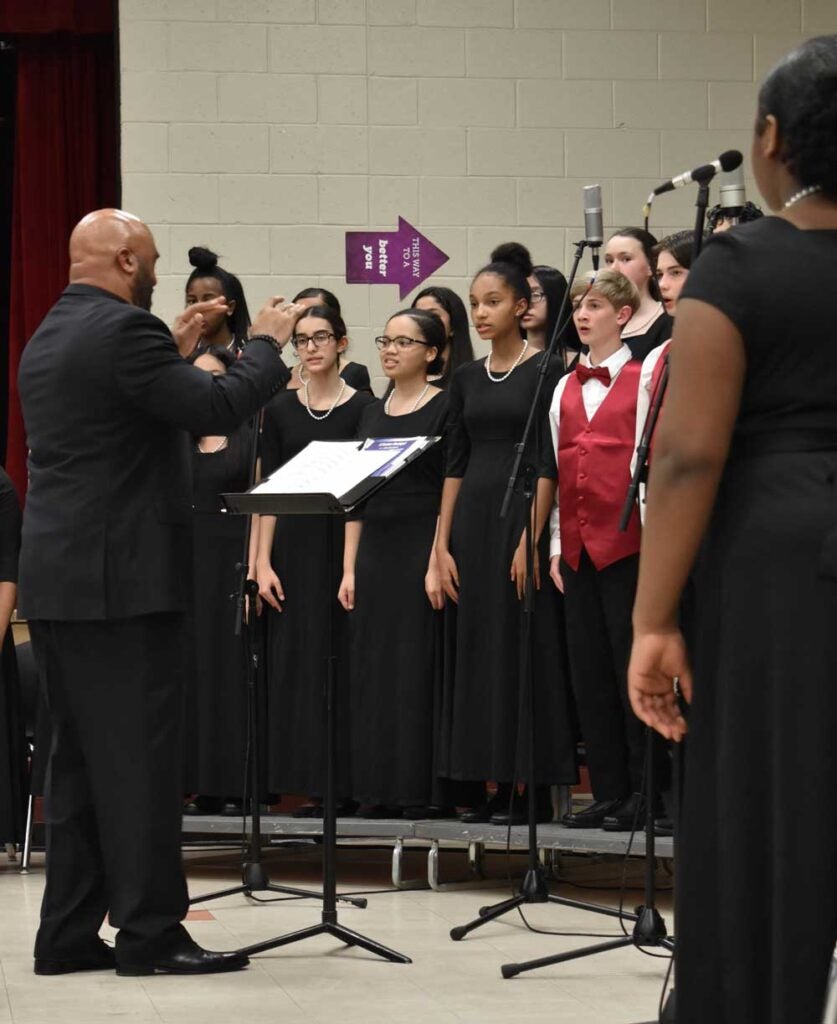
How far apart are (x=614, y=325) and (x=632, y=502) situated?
1.42 m

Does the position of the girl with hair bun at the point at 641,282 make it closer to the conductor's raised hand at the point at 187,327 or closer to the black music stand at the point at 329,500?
the black music stand at the point at 329,500

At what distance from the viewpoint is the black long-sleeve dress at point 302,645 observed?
4938 mm

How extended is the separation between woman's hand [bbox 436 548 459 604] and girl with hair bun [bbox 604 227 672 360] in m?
0.75

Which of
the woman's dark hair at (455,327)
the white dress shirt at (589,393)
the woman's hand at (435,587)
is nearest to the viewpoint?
the white dress shirt at (589,393)

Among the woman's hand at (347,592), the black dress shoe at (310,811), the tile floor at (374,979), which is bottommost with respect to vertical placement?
the tile floor at (374,979)

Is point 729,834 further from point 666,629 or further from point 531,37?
point 531,37

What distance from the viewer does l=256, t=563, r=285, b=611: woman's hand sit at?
196 inches

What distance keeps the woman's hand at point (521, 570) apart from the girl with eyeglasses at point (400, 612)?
0.95 feet

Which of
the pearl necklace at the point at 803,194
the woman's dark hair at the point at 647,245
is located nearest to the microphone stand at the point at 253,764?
the woman's dark hair at the point at 647,245

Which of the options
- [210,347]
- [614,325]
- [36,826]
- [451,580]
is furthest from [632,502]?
[36,826]

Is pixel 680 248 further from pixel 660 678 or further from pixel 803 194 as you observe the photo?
pixel 660 678

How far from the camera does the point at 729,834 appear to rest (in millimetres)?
1888

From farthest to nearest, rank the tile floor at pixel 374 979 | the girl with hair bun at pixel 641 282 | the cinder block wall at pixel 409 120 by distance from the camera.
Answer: the cinder block wall at pixel 409 120 < the girl with hair bun at pixel 641 282 < the tile floor at pixel 374 979

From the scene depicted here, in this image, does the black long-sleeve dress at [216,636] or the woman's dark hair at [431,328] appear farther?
the black long-sleeve dress at [216,636]
